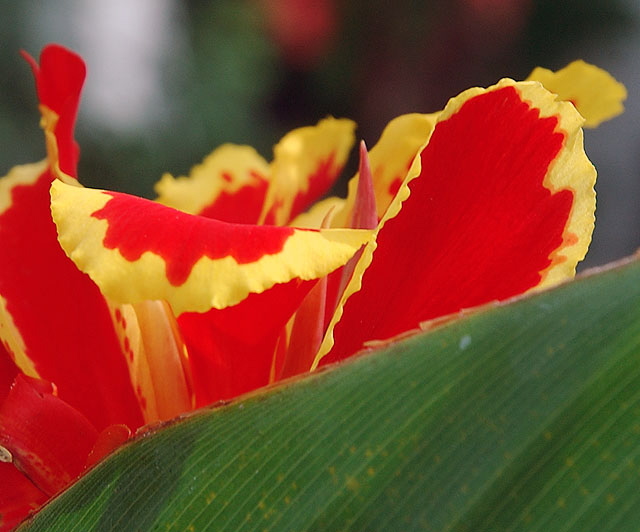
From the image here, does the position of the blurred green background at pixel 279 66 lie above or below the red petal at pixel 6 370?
above

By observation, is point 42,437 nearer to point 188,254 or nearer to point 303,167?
point 188,254

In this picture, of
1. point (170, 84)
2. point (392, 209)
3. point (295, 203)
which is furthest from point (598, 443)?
point (170, 84)

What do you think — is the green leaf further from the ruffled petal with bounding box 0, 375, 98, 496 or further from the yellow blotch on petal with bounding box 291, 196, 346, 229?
the yellow blotch on petal with bounding box 291, 196, 346, 229

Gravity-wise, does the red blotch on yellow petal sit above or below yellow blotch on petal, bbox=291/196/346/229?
below

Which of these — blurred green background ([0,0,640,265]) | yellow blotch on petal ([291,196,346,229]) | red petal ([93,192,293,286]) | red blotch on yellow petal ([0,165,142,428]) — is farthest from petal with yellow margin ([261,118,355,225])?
blurred green background ([0,0,640,265])

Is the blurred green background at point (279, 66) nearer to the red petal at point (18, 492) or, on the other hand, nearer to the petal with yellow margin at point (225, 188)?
the petal with yellow margin at point (225, 188)

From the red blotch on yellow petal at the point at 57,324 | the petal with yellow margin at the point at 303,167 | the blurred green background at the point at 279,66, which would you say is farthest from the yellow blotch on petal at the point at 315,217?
the blurred green background at the point at 279,66
